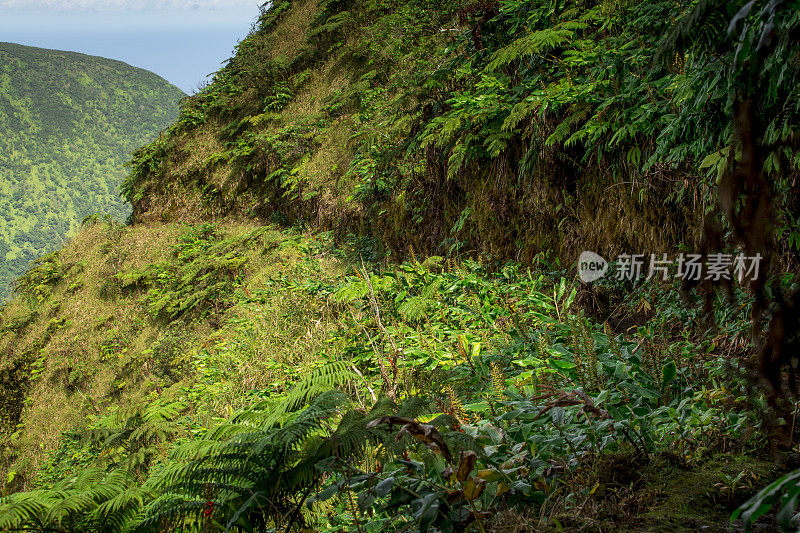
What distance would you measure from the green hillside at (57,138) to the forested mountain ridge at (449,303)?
233 feet

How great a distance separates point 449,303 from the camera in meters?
4.35

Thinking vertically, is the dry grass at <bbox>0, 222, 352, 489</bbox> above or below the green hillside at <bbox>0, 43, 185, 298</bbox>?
below

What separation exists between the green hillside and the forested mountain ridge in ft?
233

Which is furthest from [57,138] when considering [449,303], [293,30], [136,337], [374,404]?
[374,404]

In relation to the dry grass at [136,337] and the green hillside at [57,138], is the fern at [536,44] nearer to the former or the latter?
the dry grass at [136,337]

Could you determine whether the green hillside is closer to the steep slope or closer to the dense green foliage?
the steep slope

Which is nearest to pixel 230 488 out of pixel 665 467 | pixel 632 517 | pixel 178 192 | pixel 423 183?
pixel 632 517

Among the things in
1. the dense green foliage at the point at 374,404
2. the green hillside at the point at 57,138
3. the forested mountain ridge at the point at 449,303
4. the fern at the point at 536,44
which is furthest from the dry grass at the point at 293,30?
the green hillside at the point at 57,138

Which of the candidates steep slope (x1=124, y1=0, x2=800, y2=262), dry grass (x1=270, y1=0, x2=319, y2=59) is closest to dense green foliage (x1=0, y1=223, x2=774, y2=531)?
steep slope (x1=124, y1=0, x2=800, y2=262)

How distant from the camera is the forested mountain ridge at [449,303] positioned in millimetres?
1164

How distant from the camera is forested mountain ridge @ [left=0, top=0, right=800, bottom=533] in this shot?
1164 millimetres

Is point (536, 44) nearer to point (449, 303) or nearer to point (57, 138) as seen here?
point (449, 303)

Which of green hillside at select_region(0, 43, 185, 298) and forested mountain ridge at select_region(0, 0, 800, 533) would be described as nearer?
forested mountain ridge at select_region(0, 0, 800, 533)

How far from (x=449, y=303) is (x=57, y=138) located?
8846 centimetres
